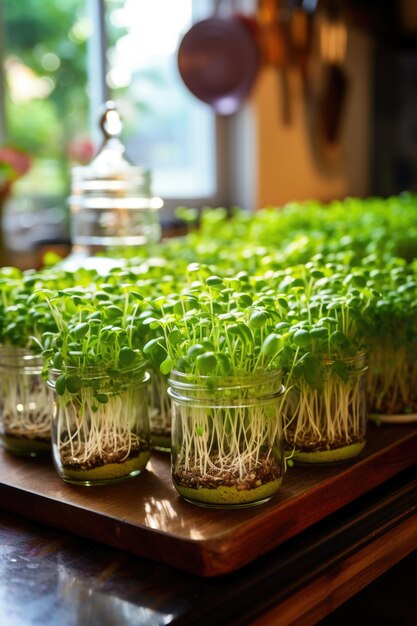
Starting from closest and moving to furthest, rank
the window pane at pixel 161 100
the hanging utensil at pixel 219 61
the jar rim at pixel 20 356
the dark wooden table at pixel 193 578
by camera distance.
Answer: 1. the dark wooden table at pixel 193 578
2. the jar rim at pixel 20 356
3. the hanging utensil at pixel 219 61
4. the window pane at pixel 161 100

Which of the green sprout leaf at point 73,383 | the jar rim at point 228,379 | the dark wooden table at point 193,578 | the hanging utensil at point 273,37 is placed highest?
the hanging utensil at point 273,37

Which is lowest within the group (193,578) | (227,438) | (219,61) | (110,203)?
(193,578)

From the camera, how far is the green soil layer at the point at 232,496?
87cm

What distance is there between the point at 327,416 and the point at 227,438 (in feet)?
0.54

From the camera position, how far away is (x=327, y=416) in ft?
3.30

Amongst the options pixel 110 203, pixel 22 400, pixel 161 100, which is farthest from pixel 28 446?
pixel 161 100

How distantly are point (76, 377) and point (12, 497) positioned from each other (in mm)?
182

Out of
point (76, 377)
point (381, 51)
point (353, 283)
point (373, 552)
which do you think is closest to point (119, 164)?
point (353, 283)

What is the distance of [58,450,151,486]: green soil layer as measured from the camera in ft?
3.17

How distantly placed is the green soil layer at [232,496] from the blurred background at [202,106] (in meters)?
1.58

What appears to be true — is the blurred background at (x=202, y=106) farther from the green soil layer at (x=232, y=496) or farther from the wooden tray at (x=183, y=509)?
the green soil layer at (x=232, y=496)

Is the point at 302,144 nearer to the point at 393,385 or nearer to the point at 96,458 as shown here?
the point at 393,385

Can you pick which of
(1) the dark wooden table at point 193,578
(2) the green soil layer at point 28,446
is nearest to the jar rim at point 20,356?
(2) the green soil layer at point 28,446

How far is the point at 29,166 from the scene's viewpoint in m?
2.52
